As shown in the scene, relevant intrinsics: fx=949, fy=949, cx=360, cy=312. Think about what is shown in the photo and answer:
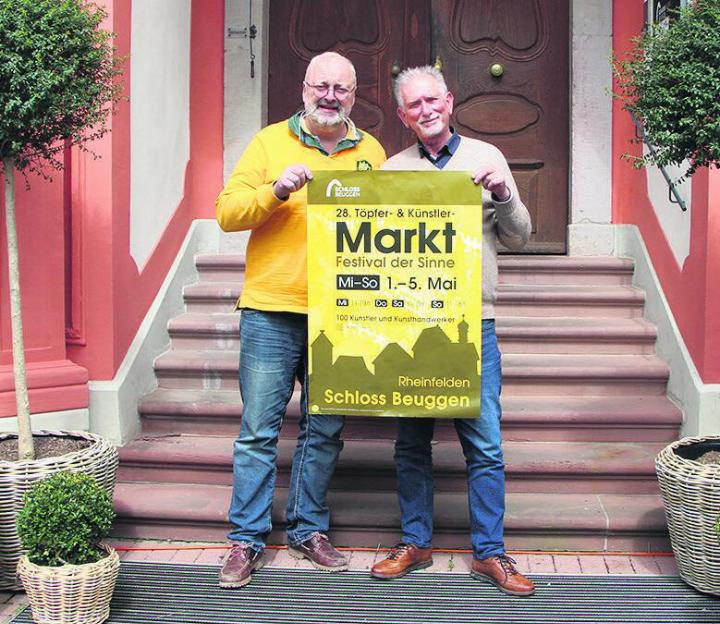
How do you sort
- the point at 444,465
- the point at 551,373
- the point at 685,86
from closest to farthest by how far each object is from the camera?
the point at 685,86, the point at 444,465, the point at 551,373

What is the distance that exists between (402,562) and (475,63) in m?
3.36

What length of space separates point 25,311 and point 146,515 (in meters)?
1.04

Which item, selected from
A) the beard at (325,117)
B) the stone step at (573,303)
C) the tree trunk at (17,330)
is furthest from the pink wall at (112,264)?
the stone step at (573,303)

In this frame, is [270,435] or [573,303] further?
[573,303]

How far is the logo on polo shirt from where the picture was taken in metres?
3.29

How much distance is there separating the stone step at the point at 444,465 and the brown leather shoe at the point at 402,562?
0.56m

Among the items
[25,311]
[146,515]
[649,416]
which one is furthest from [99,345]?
[649,416]

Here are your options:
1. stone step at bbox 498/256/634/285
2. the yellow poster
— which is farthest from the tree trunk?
stone step at bbox 498/256/634/285

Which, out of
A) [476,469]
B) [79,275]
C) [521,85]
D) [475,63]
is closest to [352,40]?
[475,63]

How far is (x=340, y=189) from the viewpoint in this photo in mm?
3297

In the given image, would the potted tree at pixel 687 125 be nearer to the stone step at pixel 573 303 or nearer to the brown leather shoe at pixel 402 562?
the brown leather shoe at pixel 402 562

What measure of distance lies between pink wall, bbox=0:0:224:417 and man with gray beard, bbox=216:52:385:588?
1052 millimetres

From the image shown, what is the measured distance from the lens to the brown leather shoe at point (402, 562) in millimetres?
3584

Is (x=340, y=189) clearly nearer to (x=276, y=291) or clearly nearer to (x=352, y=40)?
(x=276, y=291)
